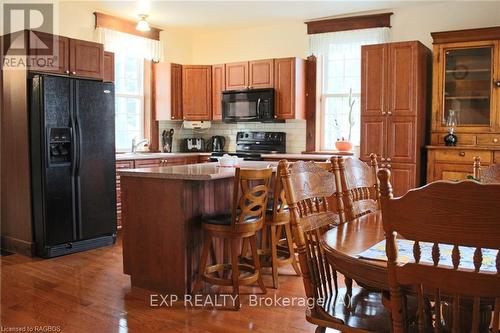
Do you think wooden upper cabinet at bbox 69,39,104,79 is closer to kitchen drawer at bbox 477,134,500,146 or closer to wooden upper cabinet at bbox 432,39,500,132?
wooden upper cabinet at bbox 432,39,500,132

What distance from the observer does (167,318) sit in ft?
9.66

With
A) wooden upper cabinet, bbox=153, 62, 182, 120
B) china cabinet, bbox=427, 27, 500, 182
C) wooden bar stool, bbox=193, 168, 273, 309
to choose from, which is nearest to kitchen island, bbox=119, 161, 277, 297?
wooden bar stool, bbox=193, 168, 273, 309

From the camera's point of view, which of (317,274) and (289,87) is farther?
(289,87)

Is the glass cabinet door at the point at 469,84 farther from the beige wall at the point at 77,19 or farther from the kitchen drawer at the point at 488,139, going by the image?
the beige wall at the point at 77,19

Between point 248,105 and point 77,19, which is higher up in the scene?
point 77,19

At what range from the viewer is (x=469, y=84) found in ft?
16.4

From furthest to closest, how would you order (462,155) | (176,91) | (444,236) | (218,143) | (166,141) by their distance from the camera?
(218,143) → (166,141) → (176,91) → (462,155) → (444,236)

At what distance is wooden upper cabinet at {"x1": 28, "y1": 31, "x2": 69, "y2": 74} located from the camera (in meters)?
4.42

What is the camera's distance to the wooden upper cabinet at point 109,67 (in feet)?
17.6

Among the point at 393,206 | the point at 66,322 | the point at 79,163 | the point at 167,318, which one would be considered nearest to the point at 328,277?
the point at 393,206

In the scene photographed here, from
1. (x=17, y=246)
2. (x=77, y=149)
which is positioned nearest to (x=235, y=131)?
(x=77, y=149)

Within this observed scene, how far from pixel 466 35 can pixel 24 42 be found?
4435 millimetres

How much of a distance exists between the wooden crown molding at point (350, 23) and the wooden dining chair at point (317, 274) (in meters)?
4.33

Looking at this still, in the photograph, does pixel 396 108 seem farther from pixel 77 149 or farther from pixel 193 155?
pixel 77 149
